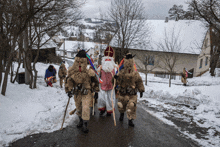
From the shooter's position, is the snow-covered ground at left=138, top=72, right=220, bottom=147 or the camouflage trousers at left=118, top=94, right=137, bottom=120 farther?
the camouflage trousers at left=118, top=94, right=137, bottom=120

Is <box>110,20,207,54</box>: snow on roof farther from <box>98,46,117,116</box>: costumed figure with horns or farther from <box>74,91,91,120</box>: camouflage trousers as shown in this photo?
<box>74,91,91,120</box>: camouflage trousers

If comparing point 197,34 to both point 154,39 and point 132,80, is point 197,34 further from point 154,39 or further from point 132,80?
point 132,80

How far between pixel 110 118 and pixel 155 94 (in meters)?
4.02

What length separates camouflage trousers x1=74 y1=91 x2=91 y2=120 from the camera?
4559 mm

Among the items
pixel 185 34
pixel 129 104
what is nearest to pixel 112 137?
pixel 129 104

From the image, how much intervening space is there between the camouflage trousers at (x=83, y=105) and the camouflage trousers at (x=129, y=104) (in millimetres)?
1083

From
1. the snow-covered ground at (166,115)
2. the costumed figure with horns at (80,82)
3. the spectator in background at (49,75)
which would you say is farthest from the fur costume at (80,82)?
the spectator in background at (49,75)

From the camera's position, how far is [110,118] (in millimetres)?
5797

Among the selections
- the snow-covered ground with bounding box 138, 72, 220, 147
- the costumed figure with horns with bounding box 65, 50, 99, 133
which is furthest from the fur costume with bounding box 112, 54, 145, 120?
the snow-covered ground with bounding box 138, 72, 220, 147

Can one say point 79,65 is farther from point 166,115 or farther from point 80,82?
point 166,115

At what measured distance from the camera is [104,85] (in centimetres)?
584

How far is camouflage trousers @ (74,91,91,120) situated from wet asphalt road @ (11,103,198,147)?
19.7 inches

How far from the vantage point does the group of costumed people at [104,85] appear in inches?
187

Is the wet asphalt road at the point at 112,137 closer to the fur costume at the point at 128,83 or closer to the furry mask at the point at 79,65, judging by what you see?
the fur costume at the point at 128,83
